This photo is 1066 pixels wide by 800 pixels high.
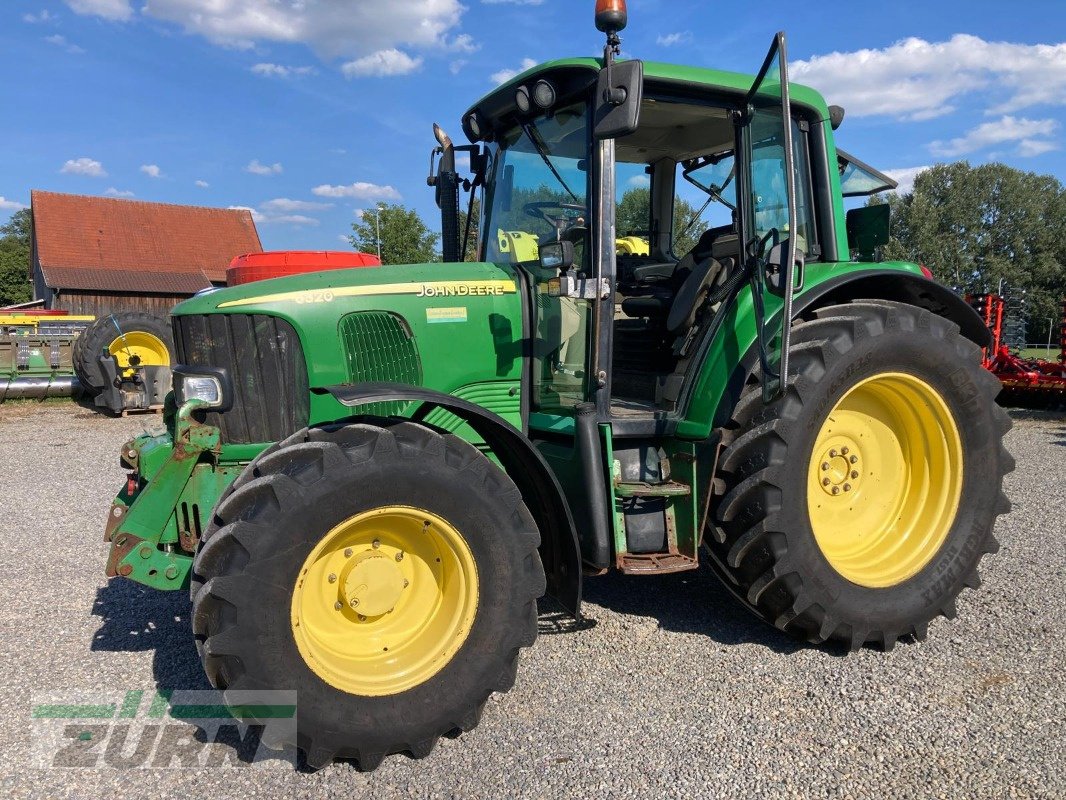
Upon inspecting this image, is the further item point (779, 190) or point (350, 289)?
point (779, 190)

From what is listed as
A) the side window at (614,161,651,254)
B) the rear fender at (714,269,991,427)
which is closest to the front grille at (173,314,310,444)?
the rear fender at (714,269,991,427)

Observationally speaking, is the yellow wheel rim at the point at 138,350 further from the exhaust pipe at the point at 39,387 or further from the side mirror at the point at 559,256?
the side mirror at the point at 559,256

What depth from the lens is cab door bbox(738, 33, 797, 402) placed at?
125 inches

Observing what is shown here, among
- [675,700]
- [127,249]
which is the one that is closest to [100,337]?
[675,700]

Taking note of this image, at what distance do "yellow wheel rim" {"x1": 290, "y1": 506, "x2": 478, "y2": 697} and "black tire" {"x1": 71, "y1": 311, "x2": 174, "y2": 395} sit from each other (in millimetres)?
10494

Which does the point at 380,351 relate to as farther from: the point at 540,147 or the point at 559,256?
the point at 540,147

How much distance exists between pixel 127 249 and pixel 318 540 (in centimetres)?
3326

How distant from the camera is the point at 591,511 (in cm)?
320

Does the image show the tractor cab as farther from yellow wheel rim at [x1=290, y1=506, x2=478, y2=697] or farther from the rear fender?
yellow wheel rim at [x1=290, y1=506, x2=478, y2=697]

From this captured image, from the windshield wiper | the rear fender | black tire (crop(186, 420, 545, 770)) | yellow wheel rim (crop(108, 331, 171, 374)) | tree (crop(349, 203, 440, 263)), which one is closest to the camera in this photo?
black tire (crop(186, 420, 545, 770))

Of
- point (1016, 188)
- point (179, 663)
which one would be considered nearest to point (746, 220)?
point (179, 663)

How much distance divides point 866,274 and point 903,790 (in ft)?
7.11

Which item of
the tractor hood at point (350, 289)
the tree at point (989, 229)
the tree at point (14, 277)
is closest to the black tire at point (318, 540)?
the tractor hood at point (350, 289)

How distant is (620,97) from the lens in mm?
2846
